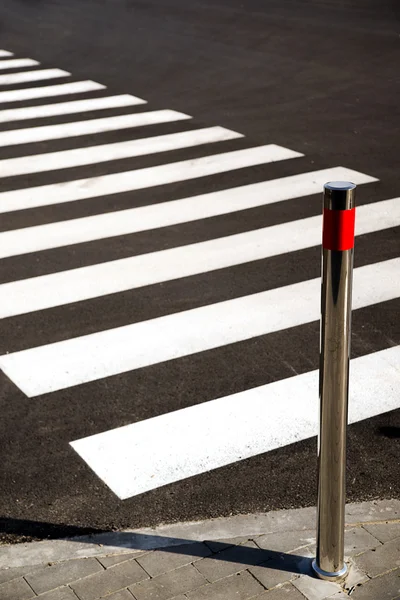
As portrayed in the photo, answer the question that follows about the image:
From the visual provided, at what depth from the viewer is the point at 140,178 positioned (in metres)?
10.1

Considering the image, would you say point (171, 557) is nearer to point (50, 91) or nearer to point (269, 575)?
point (269, 575)

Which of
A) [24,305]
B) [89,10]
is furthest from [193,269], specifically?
[89,10]

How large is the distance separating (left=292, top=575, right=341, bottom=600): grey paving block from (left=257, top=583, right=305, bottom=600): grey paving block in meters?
0.02

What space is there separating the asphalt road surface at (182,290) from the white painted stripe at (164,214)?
1.2 inches

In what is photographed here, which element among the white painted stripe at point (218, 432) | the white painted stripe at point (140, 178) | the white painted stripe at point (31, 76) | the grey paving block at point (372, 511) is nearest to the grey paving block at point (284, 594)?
the grey paving block at point (372, 511)

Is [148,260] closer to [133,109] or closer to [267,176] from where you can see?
[267,176]

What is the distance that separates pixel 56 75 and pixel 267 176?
7.30 meters

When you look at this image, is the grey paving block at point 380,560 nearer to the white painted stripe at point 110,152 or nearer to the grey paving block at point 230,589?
the grey paving block at point 230,589

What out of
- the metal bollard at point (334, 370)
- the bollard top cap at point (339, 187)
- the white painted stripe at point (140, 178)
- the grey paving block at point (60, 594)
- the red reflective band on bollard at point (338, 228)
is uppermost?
the bollard top cap at point (339, 187)

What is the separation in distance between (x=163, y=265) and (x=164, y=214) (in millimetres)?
1329

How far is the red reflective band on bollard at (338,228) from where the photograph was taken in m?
3.34

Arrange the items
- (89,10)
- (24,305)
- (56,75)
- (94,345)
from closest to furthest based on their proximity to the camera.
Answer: (94,345) < (24,305) < (56,75) < (89,10)

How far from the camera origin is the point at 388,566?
389cm

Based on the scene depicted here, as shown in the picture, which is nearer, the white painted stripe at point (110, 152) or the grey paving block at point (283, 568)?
the grey paving block at point (283, 568)
